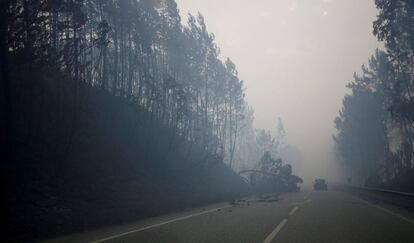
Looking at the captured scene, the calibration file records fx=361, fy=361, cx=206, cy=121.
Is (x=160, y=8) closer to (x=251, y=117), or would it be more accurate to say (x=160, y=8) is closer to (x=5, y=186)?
(x=5, y=186)

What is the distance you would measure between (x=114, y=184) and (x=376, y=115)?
3897 cm

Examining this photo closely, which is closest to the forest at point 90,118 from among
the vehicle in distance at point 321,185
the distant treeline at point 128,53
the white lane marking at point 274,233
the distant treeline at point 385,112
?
the distant treeline at point 128,53

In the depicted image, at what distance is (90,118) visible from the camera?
22781mm

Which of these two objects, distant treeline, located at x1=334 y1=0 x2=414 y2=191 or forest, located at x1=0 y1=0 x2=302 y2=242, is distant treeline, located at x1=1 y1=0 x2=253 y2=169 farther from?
distant treeline, located at x1=334 y1=0 x2=414 y2=191

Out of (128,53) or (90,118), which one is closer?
(90,118)

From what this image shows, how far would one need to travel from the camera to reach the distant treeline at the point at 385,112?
24938 millimetres

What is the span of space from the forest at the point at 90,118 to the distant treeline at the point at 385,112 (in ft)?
45.6

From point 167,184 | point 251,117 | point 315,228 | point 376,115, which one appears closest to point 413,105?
point 167,184

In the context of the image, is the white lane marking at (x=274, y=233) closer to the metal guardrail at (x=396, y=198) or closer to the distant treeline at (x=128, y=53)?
the metal guardrail at (x=396, y=198)

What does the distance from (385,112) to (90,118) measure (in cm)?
3582

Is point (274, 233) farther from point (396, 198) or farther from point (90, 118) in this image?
point (90, 118)

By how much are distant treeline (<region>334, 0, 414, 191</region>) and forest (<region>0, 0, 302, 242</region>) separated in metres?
13.9

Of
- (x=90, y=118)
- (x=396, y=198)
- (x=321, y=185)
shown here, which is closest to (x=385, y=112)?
(x=321, y=185)

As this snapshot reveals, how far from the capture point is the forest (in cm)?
1198
